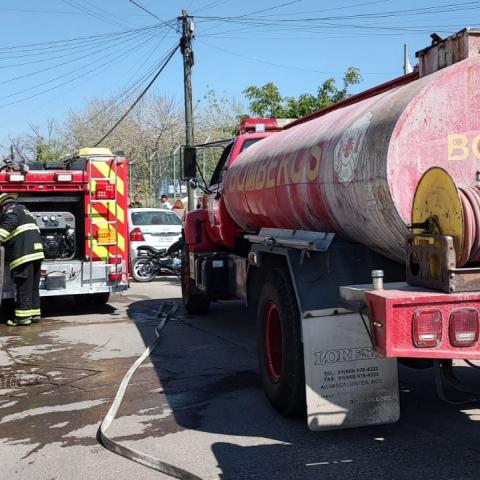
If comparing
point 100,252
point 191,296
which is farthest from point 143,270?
point 191,296

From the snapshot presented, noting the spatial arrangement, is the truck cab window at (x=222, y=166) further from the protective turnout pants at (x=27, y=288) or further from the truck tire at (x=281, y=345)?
the truck tire at (x=281, y=345)

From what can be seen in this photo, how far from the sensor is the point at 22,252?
8.84 m

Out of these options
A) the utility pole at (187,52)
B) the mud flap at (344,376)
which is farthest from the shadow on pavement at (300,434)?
the utility pole at (187,52)

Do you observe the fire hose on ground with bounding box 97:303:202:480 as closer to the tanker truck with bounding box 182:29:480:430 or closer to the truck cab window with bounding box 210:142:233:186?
the tanker truck with bounding box 182:29:480:430

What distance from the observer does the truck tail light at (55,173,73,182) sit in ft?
31.6

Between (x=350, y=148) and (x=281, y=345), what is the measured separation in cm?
157

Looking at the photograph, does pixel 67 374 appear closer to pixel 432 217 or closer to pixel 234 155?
pixel 234 155

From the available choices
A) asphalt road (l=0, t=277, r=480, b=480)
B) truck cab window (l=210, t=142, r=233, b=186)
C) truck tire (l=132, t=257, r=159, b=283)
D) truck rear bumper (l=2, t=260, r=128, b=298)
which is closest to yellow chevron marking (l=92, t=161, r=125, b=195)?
truck rear bumper (l=2, t=260, r=128, b=298)

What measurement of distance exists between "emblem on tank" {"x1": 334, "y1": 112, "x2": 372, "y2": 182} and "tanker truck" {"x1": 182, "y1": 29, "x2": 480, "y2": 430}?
1cm

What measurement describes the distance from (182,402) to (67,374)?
1.61 m

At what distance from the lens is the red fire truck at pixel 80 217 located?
9.47m

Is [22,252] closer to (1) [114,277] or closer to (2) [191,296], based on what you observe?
(1) [114,277]

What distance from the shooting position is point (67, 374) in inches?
250

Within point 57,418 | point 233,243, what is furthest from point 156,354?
point 57,418
